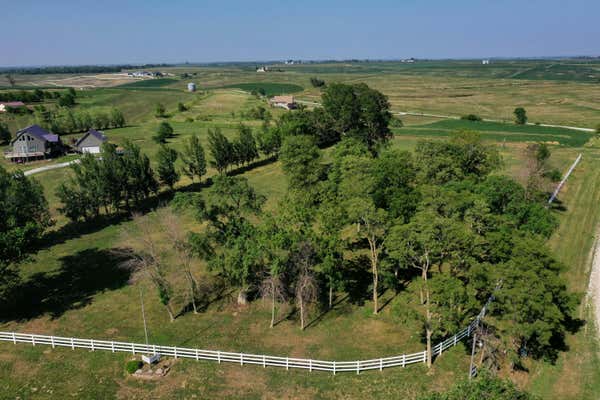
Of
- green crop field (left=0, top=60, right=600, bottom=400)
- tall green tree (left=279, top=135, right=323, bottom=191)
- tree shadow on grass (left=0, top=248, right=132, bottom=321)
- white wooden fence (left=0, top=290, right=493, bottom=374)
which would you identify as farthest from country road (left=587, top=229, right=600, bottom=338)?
tree shadow on grass (left=0, top=248, right=132, bottom=321)

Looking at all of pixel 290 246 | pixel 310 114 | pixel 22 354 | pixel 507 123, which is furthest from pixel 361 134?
pixel 507 123

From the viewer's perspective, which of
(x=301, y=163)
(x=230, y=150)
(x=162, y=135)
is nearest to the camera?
(x=301, y=163)

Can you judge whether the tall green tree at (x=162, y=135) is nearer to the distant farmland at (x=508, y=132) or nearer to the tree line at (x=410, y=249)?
the distant farmland at (x=508, y=132)

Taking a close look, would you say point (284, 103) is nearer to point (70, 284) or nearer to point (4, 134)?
point (4, 134)

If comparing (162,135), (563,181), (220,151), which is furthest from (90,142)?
(563,181)

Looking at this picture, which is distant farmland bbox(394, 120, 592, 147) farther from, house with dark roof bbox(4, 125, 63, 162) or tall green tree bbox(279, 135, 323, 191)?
house with dark roof bbox(4, 125, 63, 162)

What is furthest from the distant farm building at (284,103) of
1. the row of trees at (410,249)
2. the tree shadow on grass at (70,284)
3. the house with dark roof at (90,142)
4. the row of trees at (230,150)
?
the tree shadow on grass at (70,284)
